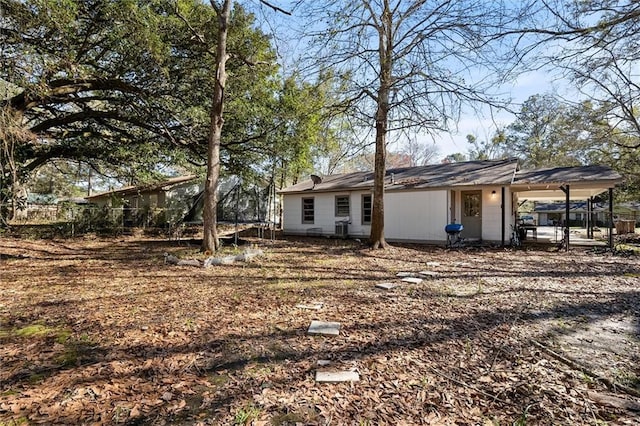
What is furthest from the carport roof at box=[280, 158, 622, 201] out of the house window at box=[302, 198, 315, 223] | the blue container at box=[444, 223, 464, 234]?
the blue container at box=[444, 223, 464, 234]

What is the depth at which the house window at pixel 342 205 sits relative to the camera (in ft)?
49.5

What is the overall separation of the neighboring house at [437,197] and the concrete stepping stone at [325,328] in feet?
31.9

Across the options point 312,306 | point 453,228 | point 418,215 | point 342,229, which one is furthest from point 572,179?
point 312,306

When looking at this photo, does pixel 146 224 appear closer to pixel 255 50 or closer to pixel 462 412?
pixel 255 50

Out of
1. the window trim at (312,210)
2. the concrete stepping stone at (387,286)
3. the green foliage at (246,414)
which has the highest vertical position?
the window trim at (312,210)

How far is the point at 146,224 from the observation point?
1773cm

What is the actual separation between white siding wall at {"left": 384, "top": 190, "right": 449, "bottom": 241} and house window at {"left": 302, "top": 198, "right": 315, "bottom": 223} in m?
3.98

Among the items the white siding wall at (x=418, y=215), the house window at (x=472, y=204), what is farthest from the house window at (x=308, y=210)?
the house window at (x=472, y=204)

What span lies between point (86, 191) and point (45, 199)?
26.2 ft

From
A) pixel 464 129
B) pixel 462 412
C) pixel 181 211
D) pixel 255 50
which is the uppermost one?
pixel 255 50

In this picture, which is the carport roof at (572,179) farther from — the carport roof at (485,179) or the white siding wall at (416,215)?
the white siding wall at (416,215)

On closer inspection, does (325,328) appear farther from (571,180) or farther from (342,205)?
(342,205)

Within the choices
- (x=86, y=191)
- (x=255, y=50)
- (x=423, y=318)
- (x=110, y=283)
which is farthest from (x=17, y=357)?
(x=86, y=191)

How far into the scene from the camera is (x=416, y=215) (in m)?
13.1
